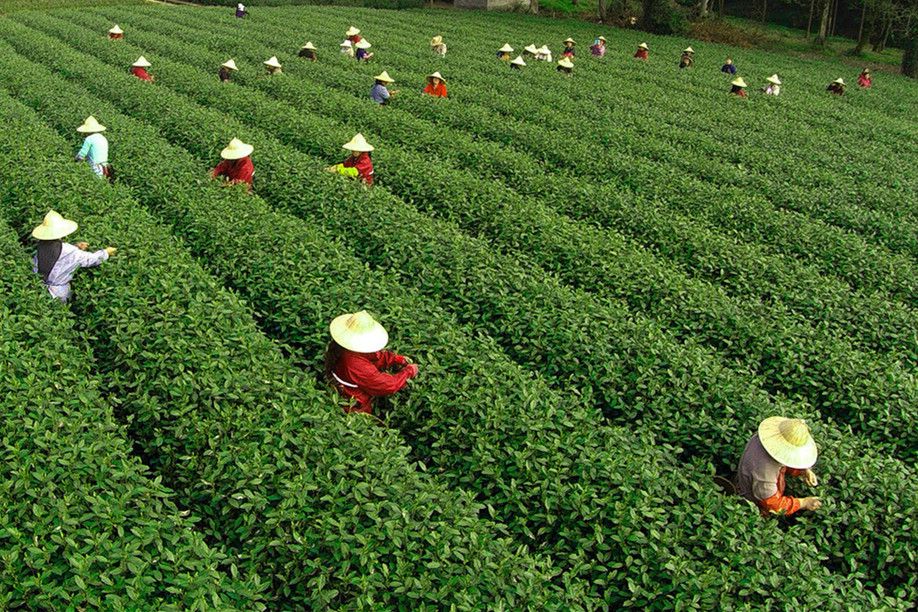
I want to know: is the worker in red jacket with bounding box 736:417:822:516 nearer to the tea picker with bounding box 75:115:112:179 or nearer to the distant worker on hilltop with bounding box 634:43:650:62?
the tea picker with bounding box 75:115:112:179

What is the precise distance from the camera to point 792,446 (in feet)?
20.1

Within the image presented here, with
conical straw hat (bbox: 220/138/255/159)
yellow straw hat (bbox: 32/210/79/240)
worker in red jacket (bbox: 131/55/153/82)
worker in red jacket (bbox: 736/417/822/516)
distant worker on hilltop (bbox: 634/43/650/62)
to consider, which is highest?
distant worker on hilltop (bbox: 634/43/650/62)

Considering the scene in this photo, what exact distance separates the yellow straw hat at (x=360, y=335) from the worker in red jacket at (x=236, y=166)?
592 cm

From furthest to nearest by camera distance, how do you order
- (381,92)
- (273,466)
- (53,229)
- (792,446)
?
(381,92), (53,229), (792,446), (273,466)

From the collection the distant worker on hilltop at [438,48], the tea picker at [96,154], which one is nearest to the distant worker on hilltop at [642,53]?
the distant worker on hilltop at [438,48]

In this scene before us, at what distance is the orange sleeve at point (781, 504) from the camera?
6.14 meters

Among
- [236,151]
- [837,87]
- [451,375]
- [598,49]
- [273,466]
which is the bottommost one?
[273,466]

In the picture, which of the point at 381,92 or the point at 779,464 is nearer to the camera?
the point at 779,464

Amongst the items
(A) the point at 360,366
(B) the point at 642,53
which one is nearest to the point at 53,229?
(A) the point at 360,366

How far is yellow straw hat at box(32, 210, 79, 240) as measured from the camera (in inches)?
322

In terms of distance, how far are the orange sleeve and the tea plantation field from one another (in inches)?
Answer: 8.0

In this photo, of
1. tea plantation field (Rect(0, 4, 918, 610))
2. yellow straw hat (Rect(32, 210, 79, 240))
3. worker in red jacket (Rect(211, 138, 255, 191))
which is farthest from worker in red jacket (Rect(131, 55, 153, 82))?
yellow straw hat (Rect(32, 210, 79, 240))

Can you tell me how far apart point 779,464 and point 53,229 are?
26.3 ft

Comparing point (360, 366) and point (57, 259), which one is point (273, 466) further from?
point (57, 259)
